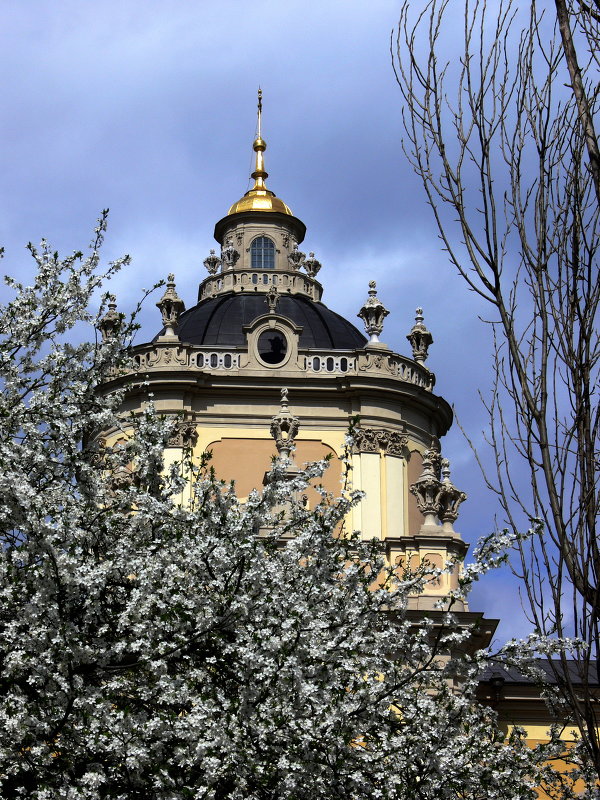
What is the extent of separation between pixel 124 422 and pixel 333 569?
4.00 meters

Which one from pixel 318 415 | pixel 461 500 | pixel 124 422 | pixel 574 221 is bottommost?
pixel 574 221

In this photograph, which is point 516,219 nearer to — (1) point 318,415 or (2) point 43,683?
(2) point 43,683

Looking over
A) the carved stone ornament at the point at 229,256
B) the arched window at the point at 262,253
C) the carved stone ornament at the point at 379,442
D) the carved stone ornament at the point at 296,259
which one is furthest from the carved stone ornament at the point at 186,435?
the carved stone ornament at the point at 296,259

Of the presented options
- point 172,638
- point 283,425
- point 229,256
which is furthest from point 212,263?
point 172,638

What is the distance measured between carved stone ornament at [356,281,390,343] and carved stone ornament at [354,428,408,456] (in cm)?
310

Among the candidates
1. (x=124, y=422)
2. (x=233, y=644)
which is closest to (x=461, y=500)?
(x=124, y=422)

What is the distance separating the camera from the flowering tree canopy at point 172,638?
15.5m

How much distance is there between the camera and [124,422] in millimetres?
20047

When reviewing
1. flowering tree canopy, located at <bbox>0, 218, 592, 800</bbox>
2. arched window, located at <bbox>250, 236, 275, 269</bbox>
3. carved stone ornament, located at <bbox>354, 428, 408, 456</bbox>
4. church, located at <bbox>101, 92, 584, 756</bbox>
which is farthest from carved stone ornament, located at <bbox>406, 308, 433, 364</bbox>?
flowering tree canopy, located at <bbox>0, 218, 592, 800</bbox>

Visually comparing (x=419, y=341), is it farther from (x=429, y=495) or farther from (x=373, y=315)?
(x=429, y=495)

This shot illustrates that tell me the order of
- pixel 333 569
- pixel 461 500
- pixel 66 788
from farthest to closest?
pixel 461 500, pixel 333 569, pixel 66 788

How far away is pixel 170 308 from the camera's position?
142ft

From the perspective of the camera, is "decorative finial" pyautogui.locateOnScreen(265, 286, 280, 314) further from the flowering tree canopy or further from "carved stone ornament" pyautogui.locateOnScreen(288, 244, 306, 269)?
the flowering tree canopy

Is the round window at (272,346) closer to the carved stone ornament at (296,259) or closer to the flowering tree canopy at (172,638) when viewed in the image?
the carved stone ornament at (296,259)
